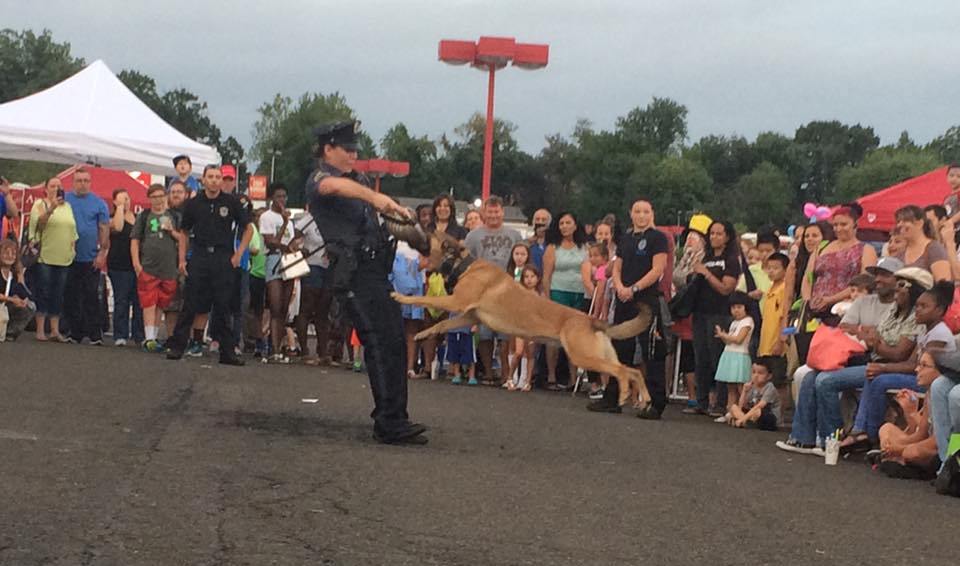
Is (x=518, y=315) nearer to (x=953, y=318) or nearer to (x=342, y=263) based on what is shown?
(x=342, y=263)

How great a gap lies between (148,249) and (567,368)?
5.30 meters

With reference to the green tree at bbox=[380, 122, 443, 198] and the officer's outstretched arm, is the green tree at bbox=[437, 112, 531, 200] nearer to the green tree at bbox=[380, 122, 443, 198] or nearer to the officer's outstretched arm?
the green tree at bbox=[380, 122, 443, 198]

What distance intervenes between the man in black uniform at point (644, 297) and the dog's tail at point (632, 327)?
2.45 feet

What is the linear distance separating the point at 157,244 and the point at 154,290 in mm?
563

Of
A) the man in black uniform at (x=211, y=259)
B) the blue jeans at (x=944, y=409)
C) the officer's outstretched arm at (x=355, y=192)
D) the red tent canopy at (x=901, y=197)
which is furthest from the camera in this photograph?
the red tent canopy at (x=901, y=197)

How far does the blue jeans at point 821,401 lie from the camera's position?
10625mm

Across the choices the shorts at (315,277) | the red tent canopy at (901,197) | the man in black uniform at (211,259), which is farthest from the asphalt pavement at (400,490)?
the red tent canopy at (901,197)

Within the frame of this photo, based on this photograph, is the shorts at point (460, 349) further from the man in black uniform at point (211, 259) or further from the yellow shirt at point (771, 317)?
the yellow shirt at point (771, 317)

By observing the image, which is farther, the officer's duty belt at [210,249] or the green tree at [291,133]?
the green tree at [291,133]

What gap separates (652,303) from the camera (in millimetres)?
12539

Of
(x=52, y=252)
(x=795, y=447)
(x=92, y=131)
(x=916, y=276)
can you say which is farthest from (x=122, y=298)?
(x=916, y=276)

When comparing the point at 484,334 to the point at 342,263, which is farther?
the point at 484,334

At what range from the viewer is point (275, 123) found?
377 feet

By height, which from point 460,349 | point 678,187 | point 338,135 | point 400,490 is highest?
point 678,187
